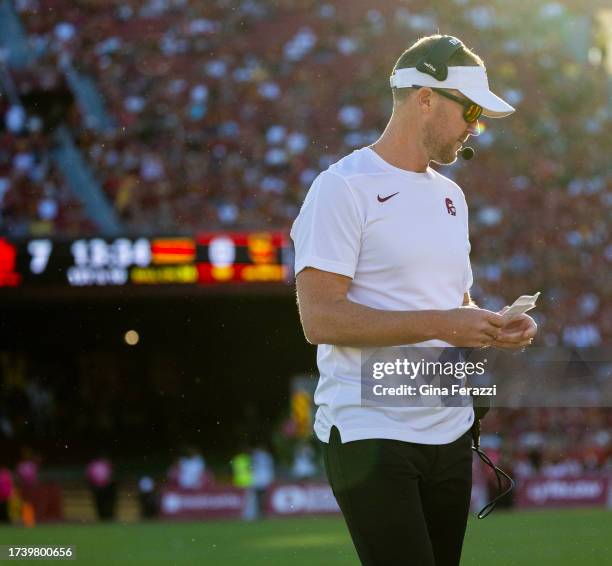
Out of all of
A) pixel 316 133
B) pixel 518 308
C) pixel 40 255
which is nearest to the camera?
pixel 518 308

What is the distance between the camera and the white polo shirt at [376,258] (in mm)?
3363

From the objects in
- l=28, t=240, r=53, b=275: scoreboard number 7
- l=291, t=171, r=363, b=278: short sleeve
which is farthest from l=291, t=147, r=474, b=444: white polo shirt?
l=28, t=240, r=53, b=275: scoreboard number 7

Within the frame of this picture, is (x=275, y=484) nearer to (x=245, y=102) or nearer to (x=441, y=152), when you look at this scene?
(x=245, y=102)

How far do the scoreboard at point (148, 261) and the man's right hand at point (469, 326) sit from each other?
38.6 ft

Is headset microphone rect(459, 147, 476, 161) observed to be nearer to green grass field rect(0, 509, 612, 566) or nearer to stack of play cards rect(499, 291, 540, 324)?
stack of play cards rect(499, 291, 540, 324)

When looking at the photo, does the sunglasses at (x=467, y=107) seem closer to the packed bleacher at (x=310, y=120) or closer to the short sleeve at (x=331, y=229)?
the short sleeve at (x=331, y=229)

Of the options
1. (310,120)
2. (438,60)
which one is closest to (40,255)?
(310,120)

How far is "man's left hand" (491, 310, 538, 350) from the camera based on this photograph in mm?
3379

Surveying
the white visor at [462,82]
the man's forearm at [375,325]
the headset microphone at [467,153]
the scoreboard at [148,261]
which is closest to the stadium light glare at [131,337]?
the scoreboard at [148,261]

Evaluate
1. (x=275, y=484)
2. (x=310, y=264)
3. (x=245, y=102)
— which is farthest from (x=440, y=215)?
(x=245, y=102)

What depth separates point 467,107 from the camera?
11.6 ft

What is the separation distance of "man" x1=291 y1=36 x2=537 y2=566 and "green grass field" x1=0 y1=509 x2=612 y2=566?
280 inches

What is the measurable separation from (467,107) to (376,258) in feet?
1.65

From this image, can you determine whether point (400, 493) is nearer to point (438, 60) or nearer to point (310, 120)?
point (438, 60)
